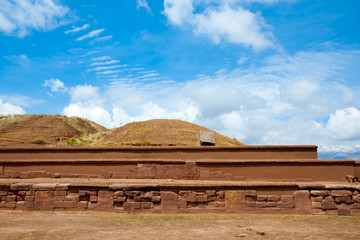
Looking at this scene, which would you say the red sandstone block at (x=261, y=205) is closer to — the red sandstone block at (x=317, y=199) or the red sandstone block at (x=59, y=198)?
the red sandstone block at (x=317, y=199)

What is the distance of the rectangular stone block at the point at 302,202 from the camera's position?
7.61 m

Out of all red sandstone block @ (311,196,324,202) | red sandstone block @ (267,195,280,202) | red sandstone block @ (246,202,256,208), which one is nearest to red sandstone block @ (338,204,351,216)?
red sandstone block @ (311,196,324,202)

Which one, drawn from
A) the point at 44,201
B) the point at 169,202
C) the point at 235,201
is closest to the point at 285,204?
the point at 235,201

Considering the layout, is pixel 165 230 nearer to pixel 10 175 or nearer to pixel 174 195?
pixel 174 195

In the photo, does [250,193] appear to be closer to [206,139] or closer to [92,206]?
[92,206]

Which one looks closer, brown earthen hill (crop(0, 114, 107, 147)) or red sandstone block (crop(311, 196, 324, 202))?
red sandstone block (crop(311, 196, 324, 202))

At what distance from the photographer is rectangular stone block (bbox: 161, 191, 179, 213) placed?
752 cm

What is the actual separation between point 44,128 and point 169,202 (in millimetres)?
23701

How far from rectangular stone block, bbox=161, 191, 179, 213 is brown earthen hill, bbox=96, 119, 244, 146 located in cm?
930

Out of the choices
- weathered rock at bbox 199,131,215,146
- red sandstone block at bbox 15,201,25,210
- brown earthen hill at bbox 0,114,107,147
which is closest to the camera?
red sandstone block at bbox 15,201,25,210

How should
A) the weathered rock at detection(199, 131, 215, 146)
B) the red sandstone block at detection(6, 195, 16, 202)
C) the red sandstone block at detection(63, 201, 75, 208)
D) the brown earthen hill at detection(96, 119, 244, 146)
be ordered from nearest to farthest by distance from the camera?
the red sandstone block at detection(63, 201, 75, 208)
the red sandstone block at detection(6, 195, 16, 202)
the weathered rock at detection(199, 131, 215, 146)
the brown earthen hill at detection(96, 119, 244, 146)

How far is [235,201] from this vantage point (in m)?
7.60

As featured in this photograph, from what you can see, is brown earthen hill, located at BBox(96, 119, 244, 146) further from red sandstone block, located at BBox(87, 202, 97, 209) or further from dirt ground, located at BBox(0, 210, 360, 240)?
dirt ground, located at BBox(0, 210, 360, 240)

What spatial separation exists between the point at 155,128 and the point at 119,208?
42.3 feet
